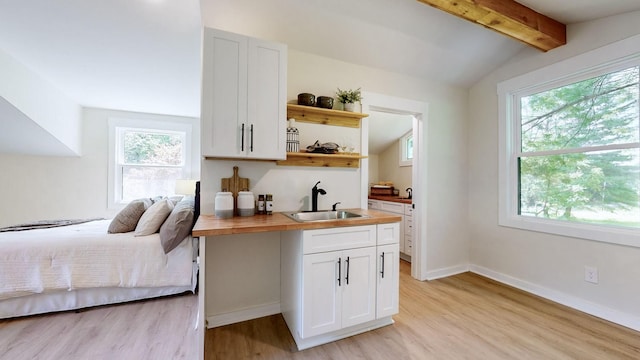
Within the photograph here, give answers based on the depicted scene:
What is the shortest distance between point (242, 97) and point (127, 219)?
1731 millimetres

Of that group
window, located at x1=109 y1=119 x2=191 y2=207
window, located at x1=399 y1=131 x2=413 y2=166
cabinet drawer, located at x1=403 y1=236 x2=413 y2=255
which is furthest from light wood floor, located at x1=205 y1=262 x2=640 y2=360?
window, located at x1=109 y1=119 x2=191 y2=207

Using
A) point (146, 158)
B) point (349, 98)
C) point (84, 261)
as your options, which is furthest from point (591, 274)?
point (146, 158)

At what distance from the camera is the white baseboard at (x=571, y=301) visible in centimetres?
194

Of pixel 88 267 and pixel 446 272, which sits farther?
pixel 446 272

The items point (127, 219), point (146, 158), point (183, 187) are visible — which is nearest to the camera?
point (127, 219)

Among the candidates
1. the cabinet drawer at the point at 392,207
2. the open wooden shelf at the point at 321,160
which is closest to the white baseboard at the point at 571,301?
the cabinet drawer at the point at 392,207

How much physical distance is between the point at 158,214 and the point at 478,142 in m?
3.74

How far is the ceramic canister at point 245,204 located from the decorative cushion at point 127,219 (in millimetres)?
A: 1315

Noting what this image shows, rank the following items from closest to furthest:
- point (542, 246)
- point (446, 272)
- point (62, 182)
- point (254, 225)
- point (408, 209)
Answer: point (254, 225) → point (542, 246) → point (446, 272) → point (408, 209) → point (62, 182)

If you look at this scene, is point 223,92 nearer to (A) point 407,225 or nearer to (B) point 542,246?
(A) point 407,225

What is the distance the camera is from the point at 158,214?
234 centimetres

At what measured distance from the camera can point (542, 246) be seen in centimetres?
248

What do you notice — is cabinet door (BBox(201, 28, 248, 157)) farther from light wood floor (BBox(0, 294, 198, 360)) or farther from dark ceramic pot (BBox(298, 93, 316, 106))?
light wood floor (BBox(0, 294, 198, 360))

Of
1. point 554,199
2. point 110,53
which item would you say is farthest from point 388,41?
point 110,53
